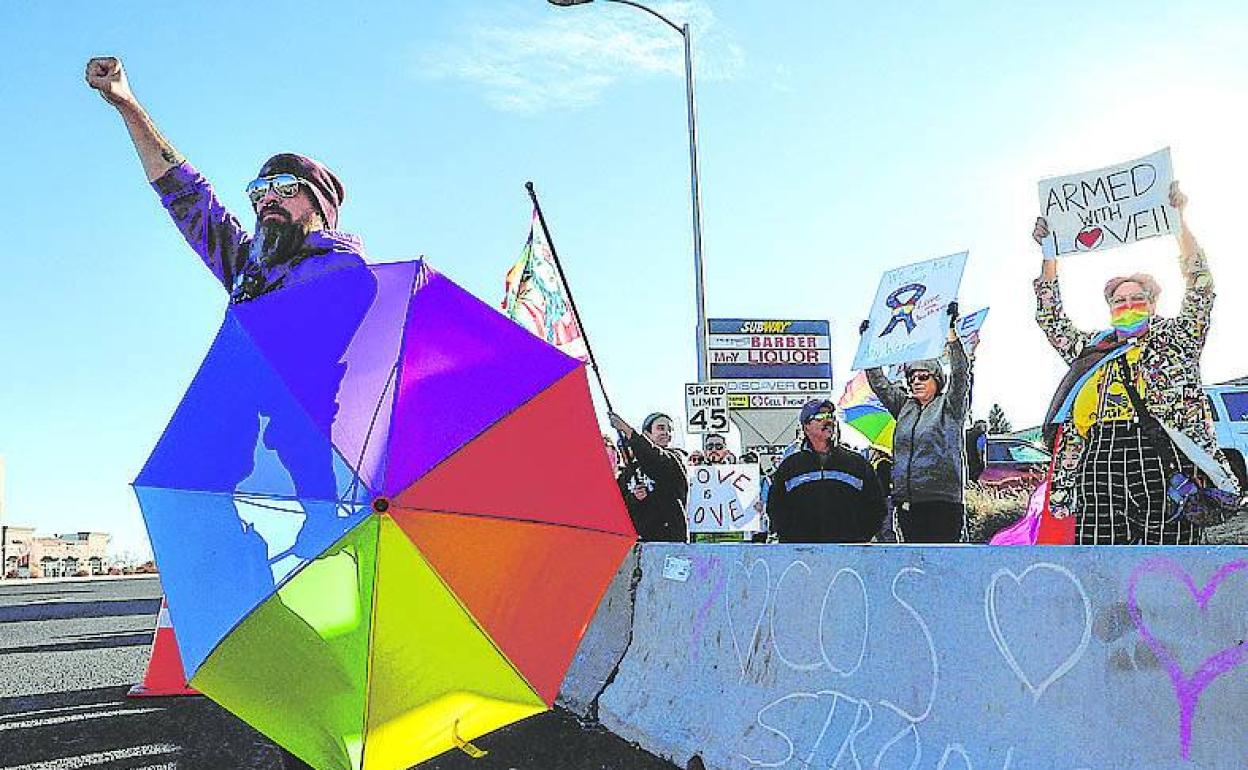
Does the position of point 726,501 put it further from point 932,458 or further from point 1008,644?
point 1008,644

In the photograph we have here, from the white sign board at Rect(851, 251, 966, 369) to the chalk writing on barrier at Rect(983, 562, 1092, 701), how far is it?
4.76 meters

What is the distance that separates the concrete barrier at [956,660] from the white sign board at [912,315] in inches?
129

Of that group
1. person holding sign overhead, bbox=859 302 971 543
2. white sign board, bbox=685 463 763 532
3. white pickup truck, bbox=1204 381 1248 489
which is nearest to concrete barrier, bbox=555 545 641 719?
person holding sign overhead, bbox=859 302 971 543

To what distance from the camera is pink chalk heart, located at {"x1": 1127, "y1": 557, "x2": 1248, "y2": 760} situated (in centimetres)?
324

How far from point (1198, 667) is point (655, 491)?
563 cm

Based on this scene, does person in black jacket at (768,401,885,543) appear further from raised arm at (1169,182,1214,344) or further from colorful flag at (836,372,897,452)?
colorful flag at (836,372,897,452)

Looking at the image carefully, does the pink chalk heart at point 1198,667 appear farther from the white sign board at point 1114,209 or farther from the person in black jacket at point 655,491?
the person in black jacket at point 655,491

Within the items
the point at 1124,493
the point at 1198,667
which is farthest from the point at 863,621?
the point at 1124,493

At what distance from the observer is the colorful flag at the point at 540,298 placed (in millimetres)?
9828

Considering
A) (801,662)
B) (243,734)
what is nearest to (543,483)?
(801,662)

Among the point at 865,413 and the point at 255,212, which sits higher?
the point at 865,413

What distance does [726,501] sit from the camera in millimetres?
11344

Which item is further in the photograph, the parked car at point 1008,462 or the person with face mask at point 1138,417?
the parked car at point 1008,462

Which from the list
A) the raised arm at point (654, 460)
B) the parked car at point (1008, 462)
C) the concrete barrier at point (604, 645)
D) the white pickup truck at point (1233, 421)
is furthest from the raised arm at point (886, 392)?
the parked car at point (1008, 462)
